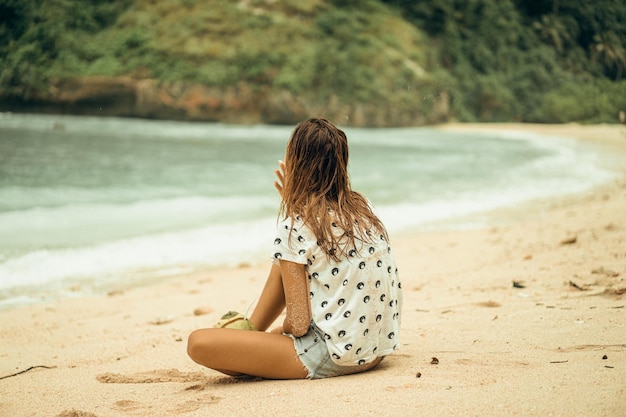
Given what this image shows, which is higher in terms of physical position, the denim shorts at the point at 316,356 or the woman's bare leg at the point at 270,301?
the woman's bare leg at the point at 270,301

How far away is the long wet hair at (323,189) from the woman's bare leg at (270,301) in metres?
0.25

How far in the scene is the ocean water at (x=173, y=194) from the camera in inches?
251

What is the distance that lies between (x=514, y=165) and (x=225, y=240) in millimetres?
10817

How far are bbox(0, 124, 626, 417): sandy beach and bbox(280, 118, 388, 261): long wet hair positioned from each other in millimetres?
587

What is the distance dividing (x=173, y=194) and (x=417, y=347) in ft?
28.5

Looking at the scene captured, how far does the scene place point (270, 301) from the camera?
259cm

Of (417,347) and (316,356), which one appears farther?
(417,347)

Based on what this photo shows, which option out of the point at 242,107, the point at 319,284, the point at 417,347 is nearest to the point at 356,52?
the point at 242,107

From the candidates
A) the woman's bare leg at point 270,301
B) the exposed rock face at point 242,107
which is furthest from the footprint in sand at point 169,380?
the exposed rock face at point 242,107

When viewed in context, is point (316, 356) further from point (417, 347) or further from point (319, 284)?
point (417, 347)

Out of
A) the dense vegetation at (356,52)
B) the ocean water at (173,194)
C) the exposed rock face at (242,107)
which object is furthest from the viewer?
the exposed rock face at (242,107)

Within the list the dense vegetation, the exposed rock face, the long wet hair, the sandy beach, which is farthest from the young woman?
the exposed rock face

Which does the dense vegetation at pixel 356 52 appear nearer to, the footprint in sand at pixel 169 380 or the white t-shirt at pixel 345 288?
the footprint in sand at pixel 169 380

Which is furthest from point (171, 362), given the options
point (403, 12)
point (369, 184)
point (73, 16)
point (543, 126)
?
point (403, 12)
